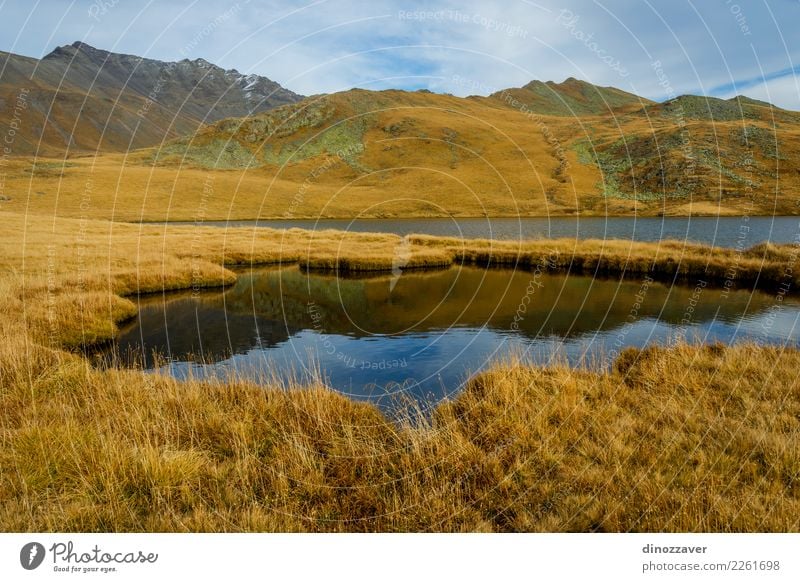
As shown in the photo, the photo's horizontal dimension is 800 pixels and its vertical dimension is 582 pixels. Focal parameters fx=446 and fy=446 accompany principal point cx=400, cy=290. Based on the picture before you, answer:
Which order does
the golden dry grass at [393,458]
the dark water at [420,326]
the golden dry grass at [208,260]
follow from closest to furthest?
the golden dry grass at [393,458] → the dark water at [420,326] → the golden dry grass at [208,260]

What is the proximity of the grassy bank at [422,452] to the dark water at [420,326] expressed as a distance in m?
2.07

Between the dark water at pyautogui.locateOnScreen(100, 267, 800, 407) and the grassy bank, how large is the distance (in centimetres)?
207

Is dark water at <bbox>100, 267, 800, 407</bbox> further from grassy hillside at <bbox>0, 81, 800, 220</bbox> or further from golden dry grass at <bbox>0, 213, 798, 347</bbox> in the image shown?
grassy hillside at <bbox>0, 81, 800, 220</bbox>

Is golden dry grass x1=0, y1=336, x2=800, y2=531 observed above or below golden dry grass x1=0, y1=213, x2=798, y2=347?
below

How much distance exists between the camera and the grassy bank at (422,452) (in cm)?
518

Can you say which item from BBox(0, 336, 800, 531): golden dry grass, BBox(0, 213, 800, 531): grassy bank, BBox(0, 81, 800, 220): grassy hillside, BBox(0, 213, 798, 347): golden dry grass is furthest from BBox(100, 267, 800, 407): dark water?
BBox(0, 81, 800, 220): grassy hillside

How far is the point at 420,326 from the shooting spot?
20469mm

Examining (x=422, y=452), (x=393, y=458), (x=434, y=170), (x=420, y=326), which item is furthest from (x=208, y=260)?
(x=434, y=170)

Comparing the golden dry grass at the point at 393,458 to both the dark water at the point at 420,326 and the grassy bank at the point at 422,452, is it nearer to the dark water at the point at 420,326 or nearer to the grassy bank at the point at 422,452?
the grassy bank at the point at 422,452

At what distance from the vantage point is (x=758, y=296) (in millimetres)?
24500

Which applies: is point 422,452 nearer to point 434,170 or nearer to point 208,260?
point 208,260

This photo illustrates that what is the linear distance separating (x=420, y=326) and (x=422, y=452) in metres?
13.7

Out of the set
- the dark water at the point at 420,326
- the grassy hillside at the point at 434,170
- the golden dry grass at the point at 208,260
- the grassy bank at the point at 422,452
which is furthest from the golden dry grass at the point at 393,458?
the grassy hillside at the point at 434,170

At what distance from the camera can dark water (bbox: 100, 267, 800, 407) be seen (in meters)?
14.3
